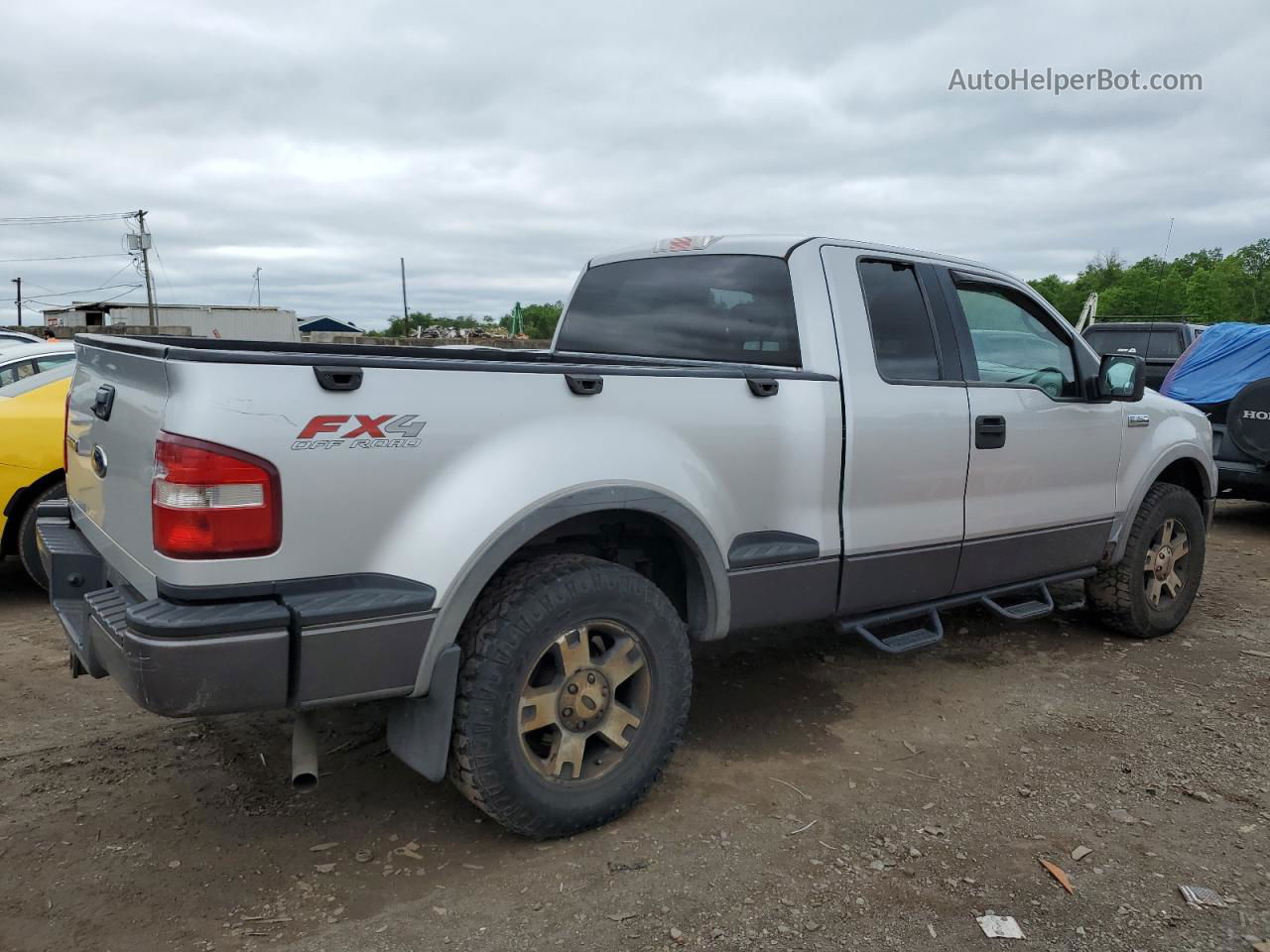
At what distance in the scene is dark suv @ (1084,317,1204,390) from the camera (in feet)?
38.2

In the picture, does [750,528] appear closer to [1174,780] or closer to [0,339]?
[1174,780]

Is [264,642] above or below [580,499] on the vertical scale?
below

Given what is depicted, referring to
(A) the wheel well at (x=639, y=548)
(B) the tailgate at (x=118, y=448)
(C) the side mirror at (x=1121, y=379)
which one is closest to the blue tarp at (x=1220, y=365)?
(C) the side mirror at (x=1121, y=379)

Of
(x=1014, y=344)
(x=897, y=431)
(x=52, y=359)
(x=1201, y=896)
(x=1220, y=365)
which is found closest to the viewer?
(x=1201, y=896)

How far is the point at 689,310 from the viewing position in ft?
14.0

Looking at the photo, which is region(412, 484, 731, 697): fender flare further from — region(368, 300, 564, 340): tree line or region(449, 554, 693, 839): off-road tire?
region(368, 300, 564, 340): tree line

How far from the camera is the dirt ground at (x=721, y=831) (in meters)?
2.71

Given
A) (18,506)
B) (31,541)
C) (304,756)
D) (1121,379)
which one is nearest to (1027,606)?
(1121,379)

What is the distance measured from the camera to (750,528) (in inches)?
138

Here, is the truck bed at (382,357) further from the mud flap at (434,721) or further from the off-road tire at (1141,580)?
the off-road tire at (1141,580)

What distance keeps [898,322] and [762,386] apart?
3.08 feet

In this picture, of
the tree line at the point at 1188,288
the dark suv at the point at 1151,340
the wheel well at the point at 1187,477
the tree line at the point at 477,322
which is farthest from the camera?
the tree line at the point at 477,322

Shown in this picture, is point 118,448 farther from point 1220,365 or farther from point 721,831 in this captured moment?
point 1220,365

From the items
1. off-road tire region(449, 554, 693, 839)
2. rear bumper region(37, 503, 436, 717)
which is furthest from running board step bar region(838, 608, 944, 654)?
rear bumper region(37, 503, 436, 717)
